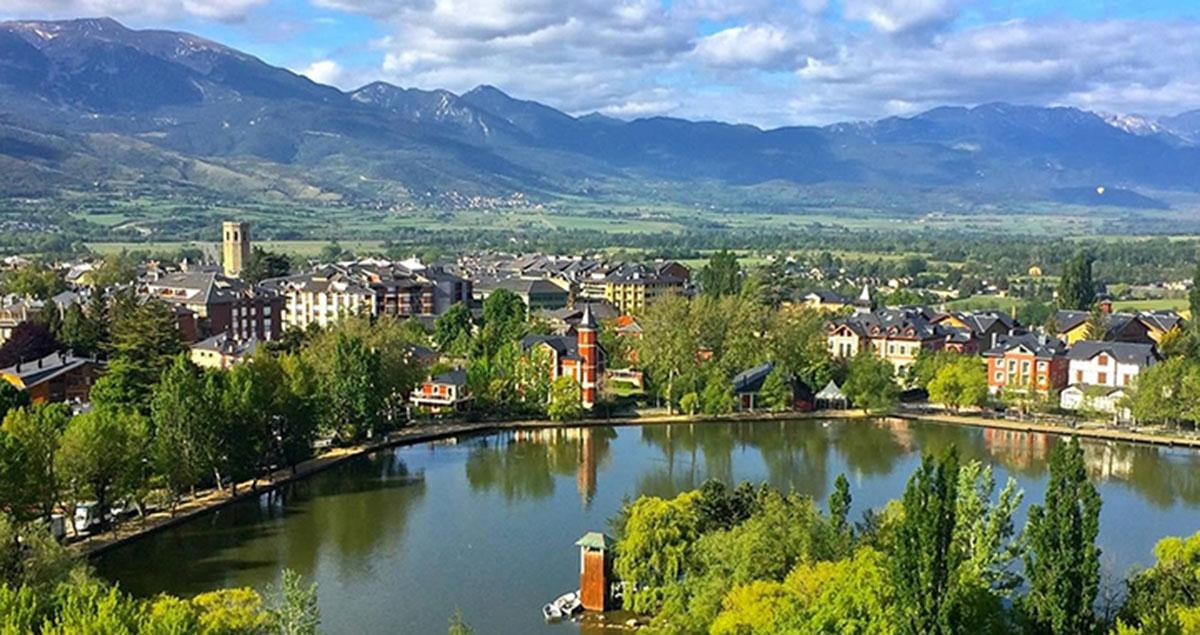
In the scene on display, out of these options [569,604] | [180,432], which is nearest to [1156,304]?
[569,604]

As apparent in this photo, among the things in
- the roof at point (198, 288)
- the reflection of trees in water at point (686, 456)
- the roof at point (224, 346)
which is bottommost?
the reflection of trees in water at point (686, 456)

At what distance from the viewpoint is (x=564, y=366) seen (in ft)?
87.2

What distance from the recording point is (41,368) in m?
23.6

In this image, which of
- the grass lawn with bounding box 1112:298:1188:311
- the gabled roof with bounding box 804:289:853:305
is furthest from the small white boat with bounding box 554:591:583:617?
the grass lawn with bounding box 1112:298:1188:311

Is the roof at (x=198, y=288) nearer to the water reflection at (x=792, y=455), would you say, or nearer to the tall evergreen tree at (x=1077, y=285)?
the water reflection at (x=792, y=455)

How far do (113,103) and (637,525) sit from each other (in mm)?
173961

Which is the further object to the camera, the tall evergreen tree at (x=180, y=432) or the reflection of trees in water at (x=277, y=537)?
the tall evergreen tree at (x=180, y=432)

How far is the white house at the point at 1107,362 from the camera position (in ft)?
90.3

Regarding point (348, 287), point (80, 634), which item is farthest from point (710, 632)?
point (348, 287)

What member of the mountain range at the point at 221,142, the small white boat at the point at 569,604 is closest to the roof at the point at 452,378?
the small white boat at the point at 569,604

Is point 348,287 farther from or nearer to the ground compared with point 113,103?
nearer to the ground

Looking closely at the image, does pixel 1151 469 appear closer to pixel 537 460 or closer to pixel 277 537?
pixel 537 460

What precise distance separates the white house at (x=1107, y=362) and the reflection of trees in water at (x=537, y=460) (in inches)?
487

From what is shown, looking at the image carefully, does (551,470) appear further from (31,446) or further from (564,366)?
(31,446)
